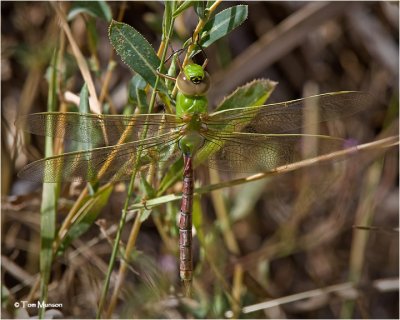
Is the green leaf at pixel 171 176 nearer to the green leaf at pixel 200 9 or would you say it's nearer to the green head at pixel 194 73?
the green head at pixel 194 73

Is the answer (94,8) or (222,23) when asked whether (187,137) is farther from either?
(94,8)

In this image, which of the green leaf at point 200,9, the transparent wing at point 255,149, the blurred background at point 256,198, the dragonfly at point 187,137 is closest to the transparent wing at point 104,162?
the dragonfly at point 187,137

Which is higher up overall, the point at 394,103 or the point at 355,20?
the point at 355,20

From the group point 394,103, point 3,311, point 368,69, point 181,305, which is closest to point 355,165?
point 394,103

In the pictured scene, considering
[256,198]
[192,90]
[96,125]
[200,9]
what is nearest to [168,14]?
[200,9]

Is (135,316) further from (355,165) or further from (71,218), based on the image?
(355,165)

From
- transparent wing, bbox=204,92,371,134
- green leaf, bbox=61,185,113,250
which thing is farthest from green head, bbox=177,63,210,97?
green leaf, bbox=61,185,113,250

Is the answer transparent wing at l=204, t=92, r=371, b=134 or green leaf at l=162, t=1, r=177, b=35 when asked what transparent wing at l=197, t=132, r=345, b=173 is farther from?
green leaf at l=162, t=1, r=177, b=35
